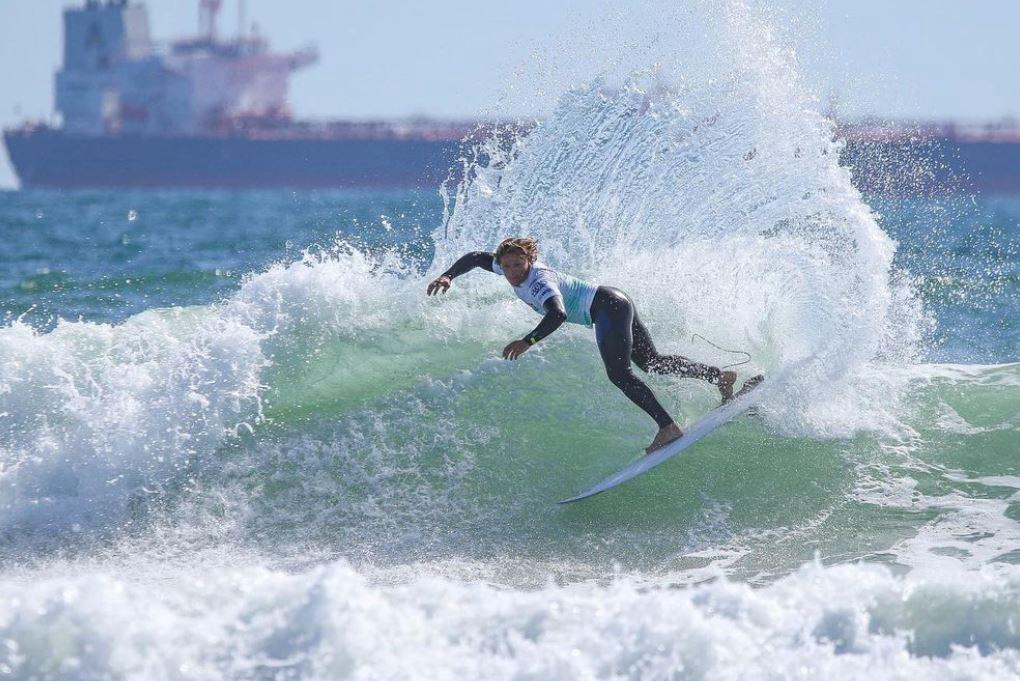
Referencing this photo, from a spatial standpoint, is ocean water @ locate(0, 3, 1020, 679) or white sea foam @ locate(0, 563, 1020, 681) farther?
ocean water @ locate(0, 3, 1020, 679)

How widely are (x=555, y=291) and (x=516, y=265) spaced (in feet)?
0.96

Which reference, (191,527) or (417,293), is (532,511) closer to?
(191,527)

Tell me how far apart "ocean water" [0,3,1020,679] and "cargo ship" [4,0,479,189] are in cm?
6043

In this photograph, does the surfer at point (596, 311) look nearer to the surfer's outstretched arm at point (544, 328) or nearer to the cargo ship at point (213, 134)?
the surfer's outstretched arm at point (544, 328)

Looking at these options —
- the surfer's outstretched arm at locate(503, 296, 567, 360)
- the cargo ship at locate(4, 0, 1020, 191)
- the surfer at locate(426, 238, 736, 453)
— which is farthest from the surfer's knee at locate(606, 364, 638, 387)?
the cargo ship at locate(4, 0, 1020, 191)

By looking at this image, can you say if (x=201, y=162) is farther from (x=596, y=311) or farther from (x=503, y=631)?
(x=503, y=631)

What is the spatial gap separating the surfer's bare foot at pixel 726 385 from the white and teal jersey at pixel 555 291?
105cm

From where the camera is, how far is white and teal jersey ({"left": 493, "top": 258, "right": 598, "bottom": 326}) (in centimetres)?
741

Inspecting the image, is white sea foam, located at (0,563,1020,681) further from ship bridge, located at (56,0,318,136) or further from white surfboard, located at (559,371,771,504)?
ship bridge, located at (56,0,318,136)

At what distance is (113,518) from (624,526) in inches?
122

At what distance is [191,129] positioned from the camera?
89438mm

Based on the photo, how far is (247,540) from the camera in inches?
288

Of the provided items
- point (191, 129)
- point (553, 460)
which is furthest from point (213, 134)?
point (553, 460)

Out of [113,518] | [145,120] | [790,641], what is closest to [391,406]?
[113,518]
